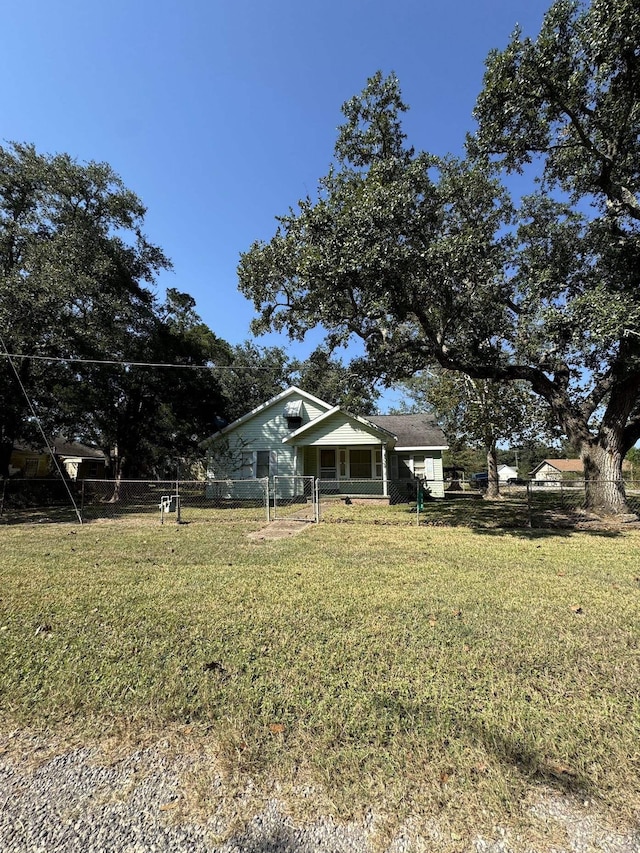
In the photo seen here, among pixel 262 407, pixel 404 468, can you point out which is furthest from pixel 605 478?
pixel 262 407

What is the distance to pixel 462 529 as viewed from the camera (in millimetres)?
10375

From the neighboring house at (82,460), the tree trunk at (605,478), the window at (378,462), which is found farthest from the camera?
the neighboring house at (82,460)

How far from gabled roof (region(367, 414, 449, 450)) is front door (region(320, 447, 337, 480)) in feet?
10.7

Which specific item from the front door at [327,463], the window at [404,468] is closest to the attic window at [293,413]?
A: the front door at [327,463]

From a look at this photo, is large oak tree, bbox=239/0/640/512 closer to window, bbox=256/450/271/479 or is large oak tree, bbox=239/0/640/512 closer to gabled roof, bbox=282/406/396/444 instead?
gabled roof, bbox=282/406/396/444

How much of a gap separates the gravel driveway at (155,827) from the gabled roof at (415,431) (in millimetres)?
18356

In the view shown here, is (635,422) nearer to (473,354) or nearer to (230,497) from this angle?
(473,354)

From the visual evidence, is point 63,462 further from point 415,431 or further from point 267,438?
point 415,431

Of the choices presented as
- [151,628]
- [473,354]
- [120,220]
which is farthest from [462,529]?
[120,220]

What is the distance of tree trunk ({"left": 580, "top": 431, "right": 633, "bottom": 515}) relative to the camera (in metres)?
11.1

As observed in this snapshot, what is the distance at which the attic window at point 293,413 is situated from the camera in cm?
2023

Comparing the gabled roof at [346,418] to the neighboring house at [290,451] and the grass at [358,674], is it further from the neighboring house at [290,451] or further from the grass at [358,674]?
the grass at [358,674]

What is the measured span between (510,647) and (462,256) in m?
8.23

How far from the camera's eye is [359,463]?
2030 centimetres
